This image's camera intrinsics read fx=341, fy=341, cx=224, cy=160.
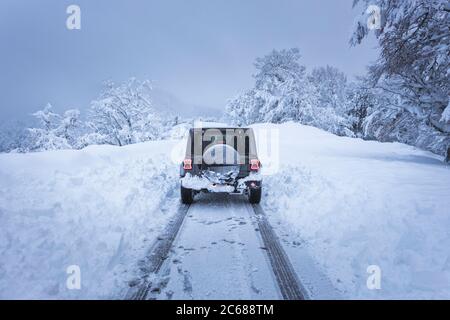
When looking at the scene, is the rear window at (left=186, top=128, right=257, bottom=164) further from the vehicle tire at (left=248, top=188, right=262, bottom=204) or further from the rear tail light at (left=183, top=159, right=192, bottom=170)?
the vehicle tire at (left=248, top=188, right=262, bottom=204)

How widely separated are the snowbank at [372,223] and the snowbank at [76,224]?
2767mm

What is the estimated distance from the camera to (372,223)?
6.04m

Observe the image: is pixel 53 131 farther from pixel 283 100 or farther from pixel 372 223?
pixel 372 223

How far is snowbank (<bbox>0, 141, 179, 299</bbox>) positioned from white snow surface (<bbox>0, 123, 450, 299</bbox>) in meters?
0.02

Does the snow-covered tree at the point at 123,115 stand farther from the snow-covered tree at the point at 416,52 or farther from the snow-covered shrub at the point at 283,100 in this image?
the snow-covered tree at the point at 416,52

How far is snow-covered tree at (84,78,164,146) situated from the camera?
35.1 m

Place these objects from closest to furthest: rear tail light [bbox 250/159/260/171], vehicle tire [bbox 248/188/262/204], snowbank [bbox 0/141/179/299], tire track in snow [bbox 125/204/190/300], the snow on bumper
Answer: tire track in snow [bbox 125/204/190/300]
snowbank [bbox 0/141/179/299]
the snow on bumper
rear tail light [bbox 250/159/260/171]
vehicle tire [bbox 248/188/262/204]

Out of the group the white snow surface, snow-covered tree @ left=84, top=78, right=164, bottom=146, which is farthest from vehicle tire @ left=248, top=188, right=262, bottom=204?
snow-covered tree @ left=84, top=78, right=164, bottom=146

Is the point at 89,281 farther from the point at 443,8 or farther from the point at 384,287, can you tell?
the point at 443,8

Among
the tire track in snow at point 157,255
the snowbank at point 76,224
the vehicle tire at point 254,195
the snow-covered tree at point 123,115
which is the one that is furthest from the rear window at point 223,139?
the snow-covered tree at point 123,115

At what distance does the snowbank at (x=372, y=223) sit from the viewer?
427 centimetres
